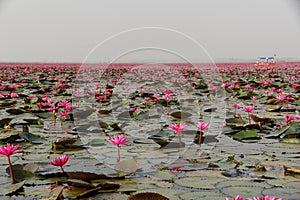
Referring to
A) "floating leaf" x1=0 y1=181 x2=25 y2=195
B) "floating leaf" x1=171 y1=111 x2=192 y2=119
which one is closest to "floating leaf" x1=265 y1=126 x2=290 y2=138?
"floating leaf" x1=171 y1=111 x2=192 y2=119

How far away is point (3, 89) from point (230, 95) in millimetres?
4394

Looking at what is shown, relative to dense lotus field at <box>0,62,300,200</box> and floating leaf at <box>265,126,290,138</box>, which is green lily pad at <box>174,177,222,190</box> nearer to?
dense lotus field at <box>0,62,300,200</box>

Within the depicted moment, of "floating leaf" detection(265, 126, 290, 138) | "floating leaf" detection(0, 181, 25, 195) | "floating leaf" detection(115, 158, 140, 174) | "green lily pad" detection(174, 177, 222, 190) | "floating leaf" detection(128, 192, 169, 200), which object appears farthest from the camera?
"floating leaf" detection(265, 126, 290, 138)

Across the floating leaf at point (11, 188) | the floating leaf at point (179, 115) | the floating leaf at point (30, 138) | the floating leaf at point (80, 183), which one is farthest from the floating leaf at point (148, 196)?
the floating leaf at point (179, 115)

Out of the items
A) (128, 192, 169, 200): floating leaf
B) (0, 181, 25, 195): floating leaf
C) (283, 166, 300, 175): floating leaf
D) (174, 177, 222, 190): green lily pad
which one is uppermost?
(128, 192, 169, 200): floating leaf

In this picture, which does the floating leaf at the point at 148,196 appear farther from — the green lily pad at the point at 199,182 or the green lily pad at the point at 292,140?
the green lily pad at the point at 292,140

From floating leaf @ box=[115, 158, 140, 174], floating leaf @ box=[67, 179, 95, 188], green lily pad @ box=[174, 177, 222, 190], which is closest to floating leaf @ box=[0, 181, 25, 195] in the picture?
floating leaf @ box=[67, 179, 95, 188]

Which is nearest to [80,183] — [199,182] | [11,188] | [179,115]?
[11,188]

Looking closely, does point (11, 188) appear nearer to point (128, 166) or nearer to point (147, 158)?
point (128, 166)

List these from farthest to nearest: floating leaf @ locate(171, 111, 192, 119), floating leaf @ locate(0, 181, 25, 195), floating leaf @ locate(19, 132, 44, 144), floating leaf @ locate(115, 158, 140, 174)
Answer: floating leaf @ locate(171, 111, 192, 119)
floating leaf @ locate(19, 132, 44, 144)
floating leaf @ locate(115, 158, 140, 174)
floating leaf @ locate(0, 181, 25, 195)

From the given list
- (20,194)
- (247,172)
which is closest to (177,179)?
(247,172)

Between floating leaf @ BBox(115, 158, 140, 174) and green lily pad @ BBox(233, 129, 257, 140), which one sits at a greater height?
floating leaf @ BBox(115, 158, 140, 174)

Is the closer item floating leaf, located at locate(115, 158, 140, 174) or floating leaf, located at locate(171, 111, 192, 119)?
floating leaf, located at locate(115, 158, 140, 174)

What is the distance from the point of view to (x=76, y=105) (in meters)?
5.75
